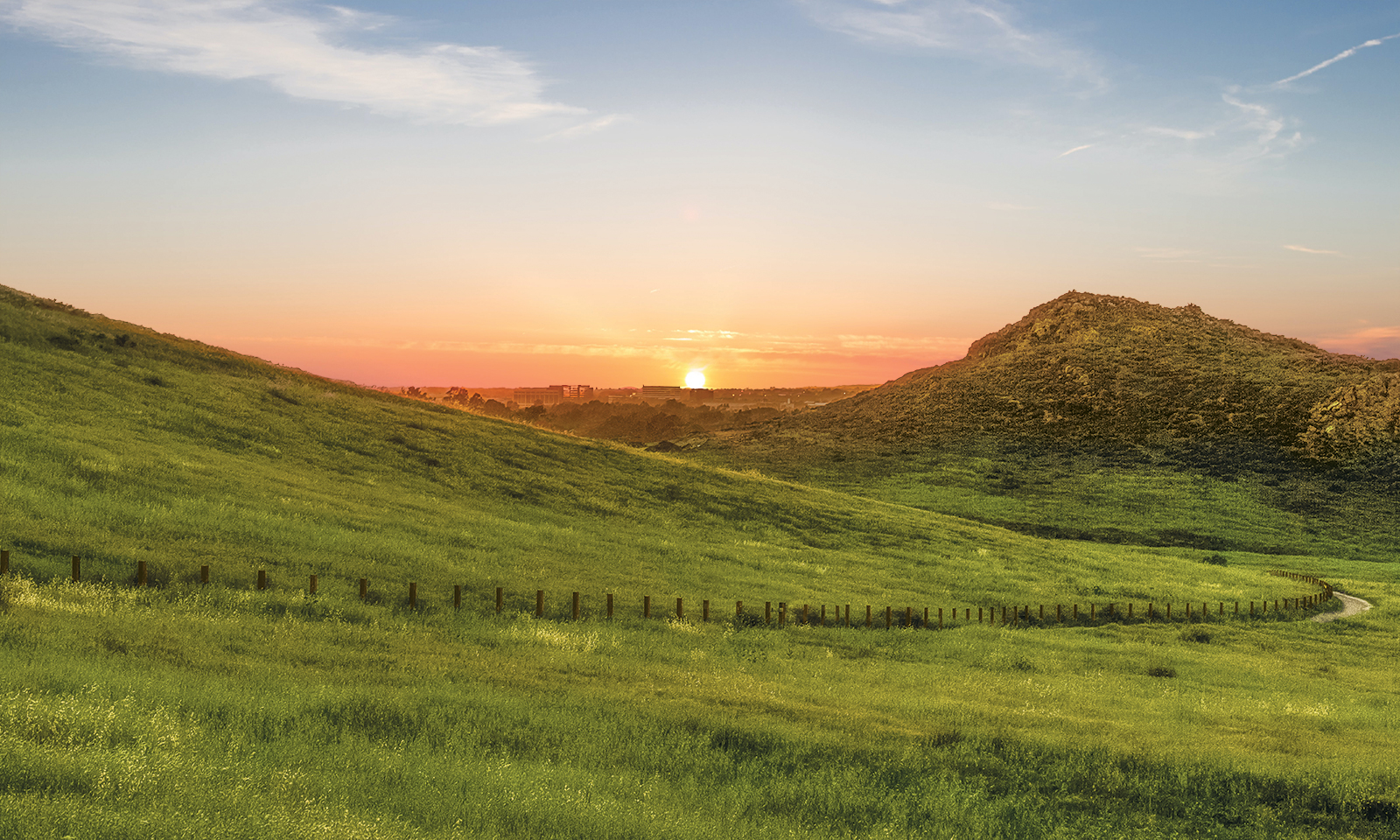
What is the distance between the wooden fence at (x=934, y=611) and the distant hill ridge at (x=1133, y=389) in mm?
93172

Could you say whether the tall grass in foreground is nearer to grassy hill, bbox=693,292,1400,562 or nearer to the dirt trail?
the dirt trail

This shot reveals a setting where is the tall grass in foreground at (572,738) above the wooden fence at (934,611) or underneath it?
above

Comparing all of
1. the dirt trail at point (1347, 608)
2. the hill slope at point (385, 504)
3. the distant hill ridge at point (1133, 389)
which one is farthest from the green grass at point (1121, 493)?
the dirt trail at point (1347, 608)

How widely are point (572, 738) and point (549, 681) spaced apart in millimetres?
4064

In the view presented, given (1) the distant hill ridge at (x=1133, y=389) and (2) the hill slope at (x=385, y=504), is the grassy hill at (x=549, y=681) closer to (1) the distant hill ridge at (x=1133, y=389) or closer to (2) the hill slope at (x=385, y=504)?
(2) the hill slope at (x=385, y=504)

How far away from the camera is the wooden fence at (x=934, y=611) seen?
25578mm

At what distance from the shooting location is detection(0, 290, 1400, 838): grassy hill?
440 inches

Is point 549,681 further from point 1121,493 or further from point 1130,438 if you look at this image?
point 1130,438

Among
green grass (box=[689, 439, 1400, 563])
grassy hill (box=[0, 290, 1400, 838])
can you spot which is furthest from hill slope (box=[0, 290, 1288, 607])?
green grass (box=[689, 439, 1400, 563])

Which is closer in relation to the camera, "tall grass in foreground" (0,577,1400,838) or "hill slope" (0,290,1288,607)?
"tall grass in foreground" (0,577,1400,838)

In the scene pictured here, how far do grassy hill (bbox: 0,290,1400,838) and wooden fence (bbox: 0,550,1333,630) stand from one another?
1.87 ft

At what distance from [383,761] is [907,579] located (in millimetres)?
36238

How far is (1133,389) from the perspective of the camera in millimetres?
154125

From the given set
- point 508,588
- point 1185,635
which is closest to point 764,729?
point 508,588
